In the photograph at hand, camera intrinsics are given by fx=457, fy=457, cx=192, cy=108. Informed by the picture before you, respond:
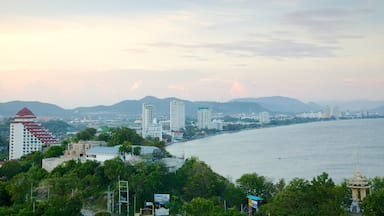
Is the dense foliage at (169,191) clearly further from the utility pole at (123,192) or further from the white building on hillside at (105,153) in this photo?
the white building on hillside at (105,153)

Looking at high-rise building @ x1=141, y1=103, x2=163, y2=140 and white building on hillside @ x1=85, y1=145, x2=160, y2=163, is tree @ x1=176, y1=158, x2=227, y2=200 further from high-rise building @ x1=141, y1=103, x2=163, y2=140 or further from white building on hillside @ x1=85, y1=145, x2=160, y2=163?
high-rise building @ x1=141, y1=103, x2=163, y2=140

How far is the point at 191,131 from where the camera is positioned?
41.0 metres

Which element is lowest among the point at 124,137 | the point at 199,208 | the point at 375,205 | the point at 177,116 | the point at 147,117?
the point at 199,208

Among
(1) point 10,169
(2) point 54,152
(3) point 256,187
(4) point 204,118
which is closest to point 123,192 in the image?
(3) point 256,187

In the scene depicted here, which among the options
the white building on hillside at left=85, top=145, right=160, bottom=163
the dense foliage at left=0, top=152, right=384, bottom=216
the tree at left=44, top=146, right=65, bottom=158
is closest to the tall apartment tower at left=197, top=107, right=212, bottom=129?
the tree at left=44, top=146, right=65, bottom=158

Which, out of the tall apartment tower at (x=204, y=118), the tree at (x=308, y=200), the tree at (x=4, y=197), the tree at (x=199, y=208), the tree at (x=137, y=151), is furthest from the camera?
the tall apartment tower at (x=204, y=118)

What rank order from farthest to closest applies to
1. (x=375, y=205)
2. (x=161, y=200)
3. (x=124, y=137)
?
(x=124, y=137) < (x=161, y=200) < (x=375, y=205)

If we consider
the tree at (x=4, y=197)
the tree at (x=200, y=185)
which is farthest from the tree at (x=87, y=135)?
the tree at (x=4, y=197)

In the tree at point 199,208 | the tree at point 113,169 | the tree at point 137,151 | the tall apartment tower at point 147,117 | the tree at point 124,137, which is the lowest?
the tree at point 199,208

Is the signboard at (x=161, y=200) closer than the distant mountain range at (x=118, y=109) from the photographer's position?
Yes

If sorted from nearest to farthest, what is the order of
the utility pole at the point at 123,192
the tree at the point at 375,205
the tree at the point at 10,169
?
1. the tree at the point at 375,205
2. the utility pole at the point at 123,192
3. the tree at the point at 10,169

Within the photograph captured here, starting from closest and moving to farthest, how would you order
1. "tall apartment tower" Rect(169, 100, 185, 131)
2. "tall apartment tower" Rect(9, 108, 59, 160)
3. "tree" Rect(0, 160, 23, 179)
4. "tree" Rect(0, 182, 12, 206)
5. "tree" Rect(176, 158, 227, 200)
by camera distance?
1. "tree" Rect(0, 182, 12, 206)
2. "tree" Rect(176, 158, 227, 200)
3. "tree" Rect(0, 160, 23, 179)
4. "tall apartment tower" Rect(9, 108, 59, 160)
5. "tall apartment tower" Rect(169, 100, 185, 131)

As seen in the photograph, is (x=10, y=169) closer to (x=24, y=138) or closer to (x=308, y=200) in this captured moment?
(x=24, y=138)

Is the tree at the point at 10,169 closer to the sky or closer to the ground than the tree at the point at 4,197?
closer to the sky
